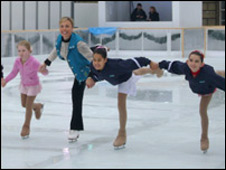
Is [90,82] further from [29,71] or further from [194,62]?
[194,62]

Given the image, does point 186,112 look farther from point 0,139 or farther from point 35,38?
point 35,38

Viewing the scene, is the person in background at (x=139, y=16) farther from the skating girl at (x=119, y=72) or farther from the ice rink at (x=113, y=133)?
the skating girl at (x=119, y=72)

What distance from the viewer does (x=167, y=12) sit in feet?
101

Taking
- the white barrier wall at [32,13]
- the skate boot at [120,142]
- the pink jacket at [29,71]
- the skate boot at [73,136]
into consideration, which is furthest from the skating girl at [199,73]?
the white barrier wall at [32,13]

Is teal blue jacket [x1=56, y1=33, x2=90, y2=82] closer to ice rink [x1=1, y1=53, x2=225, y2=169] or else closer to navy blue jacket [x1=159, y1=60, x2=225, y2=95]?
ice rink [x1=1, y1=53, x2=225, y2=169]

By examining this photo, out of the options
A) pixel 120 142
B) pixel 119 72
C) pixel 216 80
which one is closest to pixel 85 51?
pixel 119 72

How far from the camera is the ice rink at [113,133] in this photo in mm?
6191

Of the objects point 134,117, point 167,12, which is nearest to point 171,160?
point 134,117

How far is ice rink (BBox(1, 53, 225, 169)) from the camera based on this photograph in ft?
20.3

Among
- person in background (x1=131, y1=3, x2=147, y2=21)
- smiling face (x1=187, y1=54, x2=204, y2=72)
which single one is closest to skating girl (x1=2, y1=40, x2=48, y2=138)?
smiling face (x1=187, y1=54, x2=204, y2=72)

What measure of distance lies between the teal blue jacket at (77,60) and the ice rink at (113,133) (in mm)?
797

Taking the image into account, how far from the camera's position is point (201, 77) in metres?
6.30

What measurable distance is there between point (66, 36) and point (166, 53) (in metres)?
17.3

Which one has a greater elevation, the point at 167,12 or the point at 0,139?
the point at 167,12
